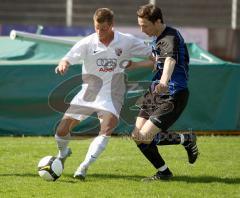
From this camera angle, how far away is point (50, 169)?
27.1 ft

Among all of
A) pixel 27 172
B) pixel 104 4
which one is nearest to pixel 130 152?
pixel 27 172

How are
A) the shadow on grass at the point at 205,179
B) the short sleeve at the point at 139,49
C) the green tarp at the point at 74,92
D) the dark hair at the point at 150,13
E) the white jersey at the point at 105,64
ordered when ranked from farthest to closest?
the green tarp at the point at 74,92 → the short sleeve at the point at 139,49 → the white jersey at the point at 105,64 → the shadow on grass at the point at 205,179 → the dark hair at the point at 150,13

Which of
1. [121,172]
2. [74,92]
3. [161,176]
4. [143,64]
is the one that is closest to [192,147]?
[161,176]

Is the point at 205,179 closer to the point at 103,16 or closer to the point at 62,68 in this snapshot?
the point at 62,68

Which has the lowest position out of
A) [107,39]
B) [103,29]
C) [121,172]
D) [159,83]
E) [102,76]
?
[121,172]

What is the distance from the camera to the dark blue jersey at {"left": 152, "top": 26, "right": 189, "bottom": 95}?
317 inches

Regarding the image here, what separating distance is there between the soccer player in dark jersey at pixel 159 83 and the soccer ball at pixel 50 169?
919 mm

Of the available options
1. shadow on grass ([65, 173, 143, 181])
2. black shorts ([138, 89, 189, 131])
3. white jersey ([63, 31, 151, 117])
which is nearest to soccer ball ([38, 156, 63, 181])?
shadow on grass ([65, 173, 143, 181])

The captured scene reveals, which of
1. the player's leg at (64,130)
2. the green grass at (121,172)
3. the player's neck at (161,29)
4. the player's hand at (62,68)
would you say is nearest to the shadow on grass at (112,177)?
the green grass at (121,172)

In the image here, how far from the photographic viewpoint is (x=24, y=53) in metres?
14.3

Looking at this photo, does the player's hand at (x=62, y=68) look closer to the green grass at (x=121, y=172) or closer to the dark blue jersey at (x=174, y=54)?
the dark blue jersey at (x=174, y=54)

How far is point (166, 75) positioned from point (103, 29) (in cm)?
99

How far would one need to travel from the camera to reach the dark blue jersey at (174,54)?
317 inches

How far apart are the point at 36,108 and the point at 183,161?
371cm
